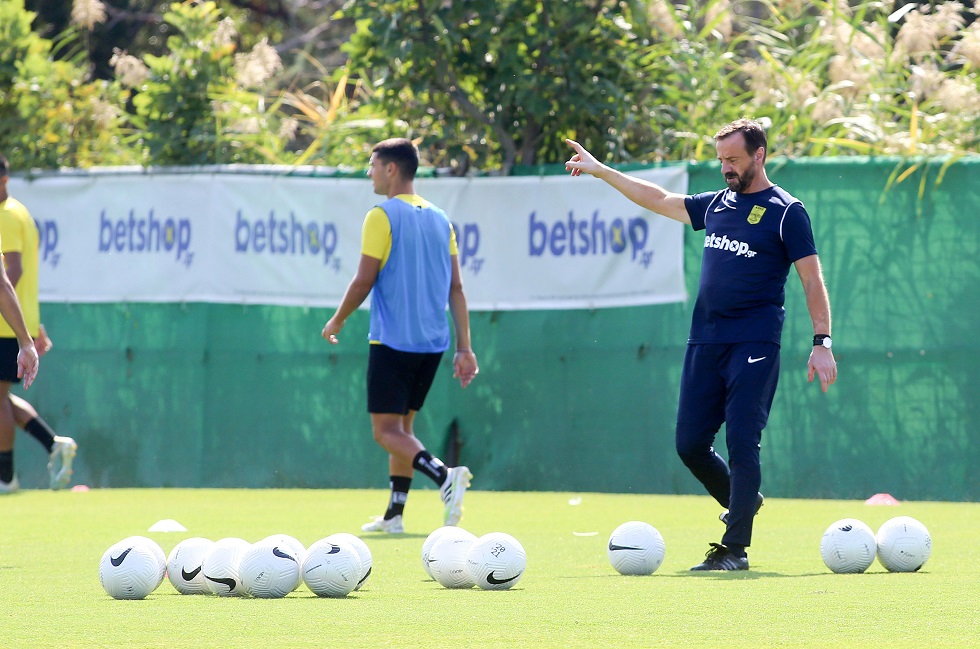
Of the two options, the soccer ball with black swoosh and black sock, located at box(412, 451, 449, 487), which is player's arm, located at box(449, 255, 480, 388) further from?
the soccer ball with black swoosh

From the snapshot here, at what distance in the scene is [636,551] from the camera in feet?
23.6

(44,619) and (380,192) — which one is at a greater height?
(380,192)

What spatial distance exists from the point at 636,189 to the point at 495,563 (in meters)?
2.22

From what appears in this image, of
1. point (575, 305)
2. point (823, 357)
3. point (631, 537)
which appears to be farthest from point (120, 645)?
point (575, 305)

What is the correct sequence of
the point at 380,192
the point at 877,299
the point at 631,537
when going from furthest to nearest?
the point at 877,299 < the point at 380,192 < the point at 631,537

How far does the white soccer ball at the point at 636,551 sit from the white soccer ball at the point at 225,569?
1.70 metres

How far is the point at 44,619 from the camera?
5773mm

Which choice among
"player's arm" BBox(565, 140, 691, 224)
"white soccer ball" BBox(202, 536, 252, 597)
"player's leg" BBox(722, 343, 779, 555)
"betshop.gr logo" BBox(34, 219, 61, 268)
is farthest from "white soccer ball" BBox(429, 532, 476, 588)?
"betshop.gr logo" BBox(34, 219, 61, 268)

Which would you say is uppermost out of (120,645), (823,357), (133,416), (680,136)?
(680,136)

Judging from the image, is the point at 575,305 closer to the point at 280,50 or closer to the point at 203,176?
the point at 203,176

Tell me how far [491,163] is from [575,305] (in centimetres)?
153

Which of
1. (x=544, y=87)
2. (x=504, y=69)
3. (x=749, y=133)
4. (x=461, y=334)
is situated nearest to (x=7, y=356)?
(x=461, y=334)

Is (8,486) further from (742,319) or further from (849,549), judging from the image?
(849,549)

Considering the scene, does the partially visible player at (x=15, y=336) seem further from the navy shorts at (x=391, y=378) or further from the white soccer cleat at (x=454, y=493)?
the white soccer cleat at (x=454, y=493)
